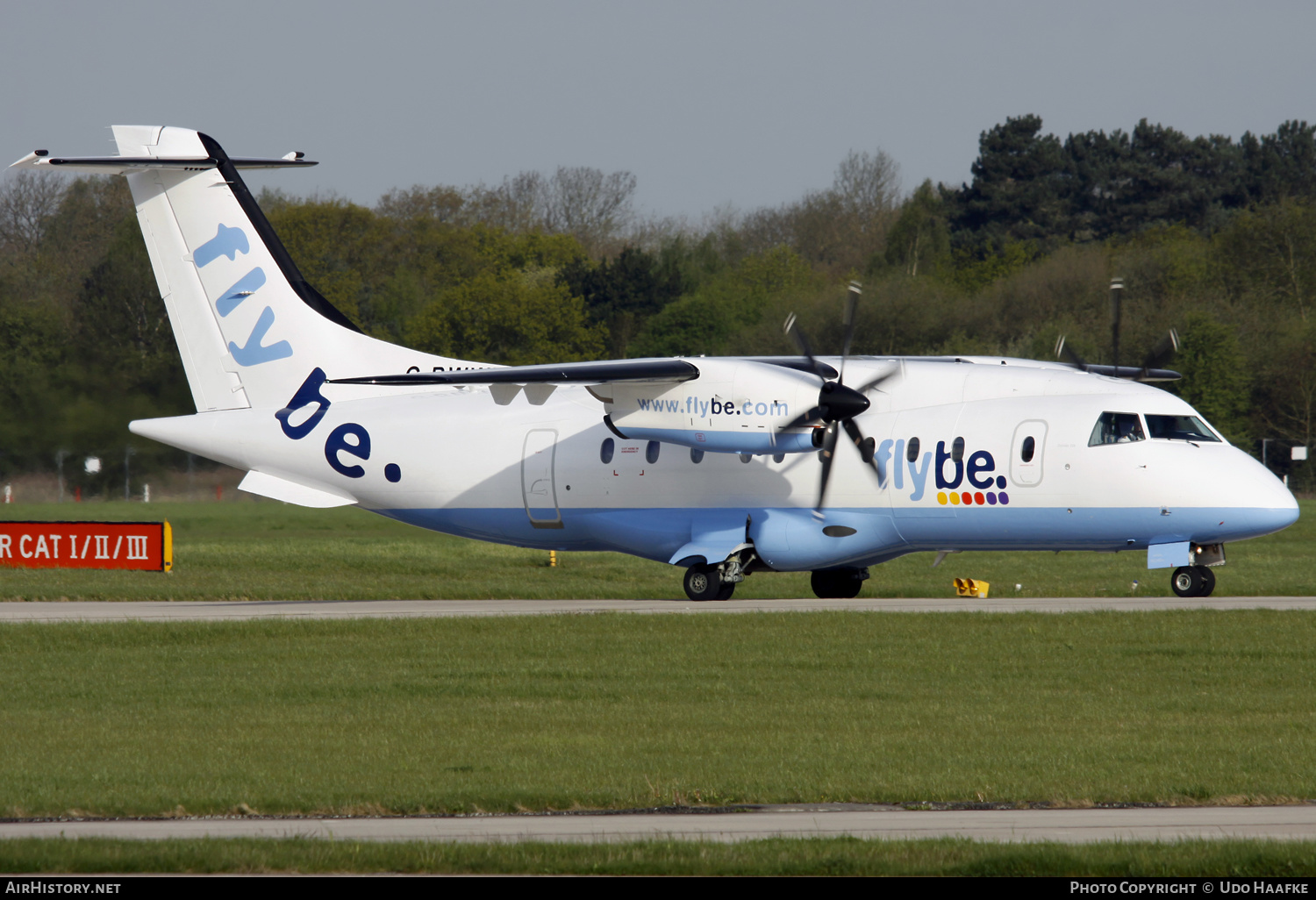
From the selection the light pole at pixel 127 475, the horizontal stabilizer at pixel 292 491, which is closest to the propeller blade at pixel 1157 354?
the horizontal stabilizer at pixel 292 491

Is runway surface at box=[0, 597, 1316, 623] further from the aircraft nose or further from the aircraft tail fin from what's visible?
the aircraft tail fin

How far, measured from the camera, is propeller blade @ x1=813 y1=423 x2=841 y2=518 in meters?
24.2

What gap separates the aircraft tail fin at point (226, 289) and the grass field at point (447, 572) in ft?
15.2

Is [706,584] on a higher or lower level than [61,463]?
lower

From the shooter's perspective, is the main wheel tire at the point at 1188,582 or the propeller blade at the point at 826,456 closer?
the main wheel tire at the point at 1188,582

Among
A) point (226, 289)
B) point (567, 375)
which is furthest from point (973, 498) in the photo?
point (226, 289)

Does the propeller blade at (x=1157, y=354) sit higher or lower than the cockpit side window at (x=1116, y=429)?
higher

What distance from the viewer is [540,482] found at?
88.7 feet

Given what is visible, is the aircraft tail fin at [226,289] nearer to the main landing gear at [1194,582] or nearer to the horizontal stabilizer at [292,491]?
the horizontal stabilizer at [292,491]

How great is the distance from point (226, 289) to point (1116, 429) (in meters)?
16.5

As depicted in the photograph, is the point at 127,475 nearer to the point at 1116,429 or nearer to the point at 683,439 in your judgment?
the point at 683,439

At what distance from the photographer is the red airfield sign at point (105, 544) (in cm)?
3303

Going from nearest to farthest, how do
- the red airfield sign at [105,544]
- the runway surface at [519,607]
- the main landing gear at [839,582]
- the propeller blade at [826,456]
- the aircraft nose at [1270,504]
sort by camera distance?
the aircraft nose at [1270,504]
the runway surface at [519,607]
the propeller blade at [826,456]
the main landing gear at [839,582]
the red airfield sign at [105,544]
